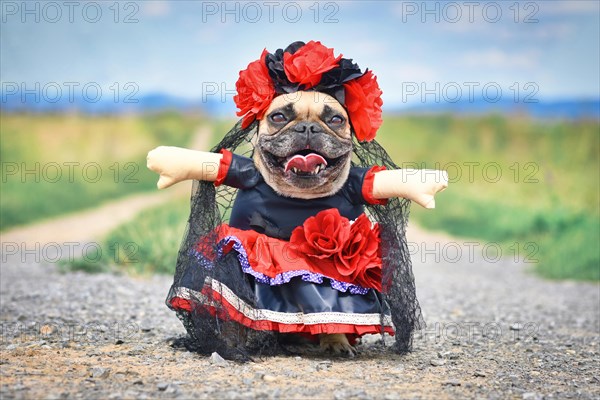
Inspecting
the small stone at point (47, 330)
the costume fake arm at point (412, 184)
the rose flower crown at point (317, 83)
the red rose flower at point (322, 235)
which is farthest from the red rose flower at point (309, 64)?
the small stone at point (47, 330)

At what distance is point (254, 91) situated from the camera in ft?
16.8

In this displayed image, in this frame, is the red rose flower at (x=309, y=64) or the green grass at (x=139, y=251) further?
the green grass at (x=139, y=251)

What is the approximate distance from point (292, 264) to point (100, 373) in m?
1.26

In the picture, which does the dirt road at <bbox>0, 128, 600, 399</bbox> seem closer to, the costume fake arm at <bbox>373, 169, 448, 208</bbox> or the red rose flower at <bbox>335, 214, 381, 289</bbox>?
the red rose flower at <bbox>335, 214, 381, 289</bbox>

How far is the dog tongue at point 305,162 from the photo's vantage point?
4891mm

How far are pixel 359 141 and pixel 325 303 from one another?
1.09 meters

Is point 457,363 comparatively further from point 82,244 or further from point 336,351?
point 82,244

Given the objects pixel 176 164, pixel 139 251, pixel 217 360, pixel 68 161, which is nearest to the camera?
pixel 217 360

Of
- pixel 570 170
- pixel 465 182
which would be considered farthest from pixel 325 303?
pixel 465 182

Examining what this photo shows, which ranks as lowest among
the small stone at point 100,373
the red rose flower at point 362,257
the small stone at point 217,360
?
the small stone at point 217,360

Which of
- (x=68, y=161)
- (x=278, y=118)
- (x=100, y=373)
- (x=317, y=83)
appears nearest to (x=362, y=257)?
(x=278, y=118)

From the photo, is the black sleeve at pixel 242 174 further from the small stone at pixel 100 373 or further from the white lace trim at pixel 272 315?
the small stone at pixel 100 373

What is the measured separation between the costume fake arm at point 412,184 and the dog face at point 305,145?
0.24m

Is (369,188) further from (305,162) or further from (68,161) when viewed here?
(68,161)
